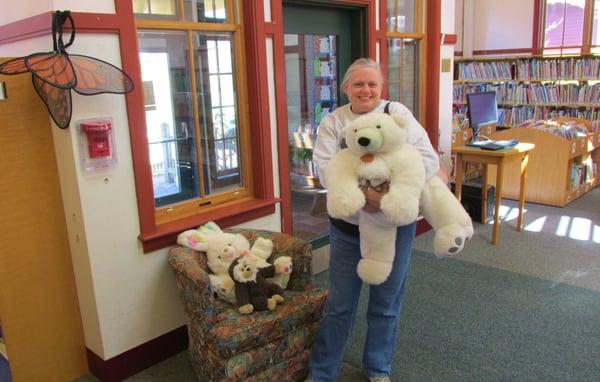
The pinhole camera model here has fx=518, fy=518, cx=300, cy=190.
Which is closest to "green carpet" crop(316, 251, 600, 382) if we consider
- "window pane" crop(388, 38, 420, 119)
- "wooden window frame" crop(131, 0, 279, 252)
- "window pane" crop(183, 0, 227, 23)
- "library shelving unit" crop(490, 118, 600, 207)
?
"wooden window frame" crop(131, 0, 279, 252)

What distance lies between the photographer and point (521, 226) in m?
4.55

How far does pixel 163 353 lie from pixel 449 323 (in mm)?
1587

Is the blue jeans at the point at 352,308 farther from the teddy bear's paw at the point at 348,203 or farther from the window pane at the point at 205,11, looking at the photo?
the window pane at the point at 205,11

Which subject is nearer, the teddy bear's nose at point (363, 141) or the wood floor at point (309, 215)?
the teddy bear's nose at point (363, 141)

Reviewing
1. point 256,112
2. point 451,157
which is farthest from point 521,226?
point 256,112

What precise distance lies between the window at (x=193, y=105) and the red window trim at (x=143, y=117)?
79 millimetres

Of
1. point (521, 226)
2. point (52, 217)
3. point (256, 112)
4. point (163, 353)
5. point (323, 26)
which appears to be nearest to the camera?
point (52, 217)

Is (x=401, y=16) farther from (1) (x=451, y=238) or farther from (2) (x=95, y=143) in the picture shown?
(2) (x=95, y=143)

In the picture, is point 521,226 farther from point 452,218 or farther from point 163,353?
point 163,353

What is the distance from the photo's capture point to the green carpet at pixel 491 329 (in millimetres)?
2510

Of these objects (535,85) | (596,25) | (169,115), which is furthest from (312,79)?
(596,25)

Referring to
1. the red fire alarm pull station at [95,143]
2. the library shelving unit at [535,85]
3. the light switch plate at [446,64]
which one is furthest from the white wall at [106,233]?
the library shelving unit at [535,85]

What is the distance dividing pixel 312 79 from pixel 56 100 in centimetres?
211

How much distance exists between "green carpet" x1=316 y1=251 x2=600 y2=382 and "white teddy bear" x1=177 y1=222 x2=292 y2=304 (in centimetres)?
60
